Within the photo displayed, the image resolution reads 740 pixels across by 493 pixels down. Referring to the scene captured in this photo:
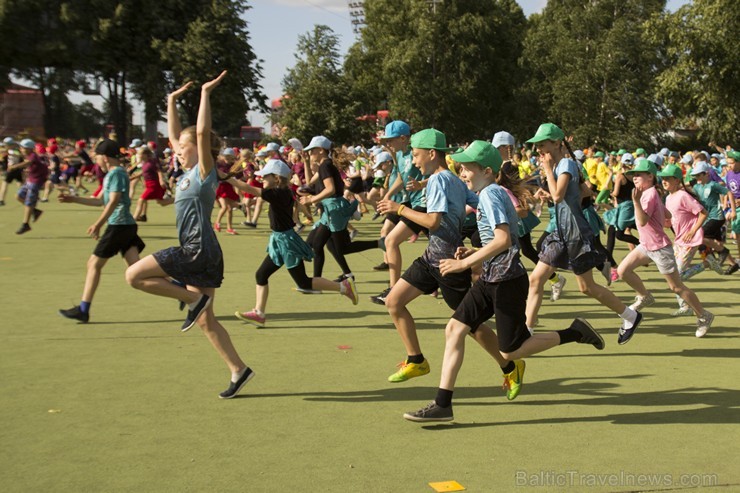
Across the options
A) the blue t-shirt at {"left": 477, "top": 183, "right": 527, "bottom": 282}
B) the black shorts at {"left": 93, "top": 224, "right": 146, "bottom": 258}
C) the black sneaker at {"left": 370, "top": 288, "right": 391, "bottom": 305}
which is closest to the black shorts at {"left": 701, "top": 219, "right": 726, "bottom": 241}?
the black sneaker at {"left": 370, "top": 288, "right": 391, "bottom": 305}

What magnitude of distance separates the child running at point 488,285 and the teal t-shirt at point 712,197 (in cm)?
869

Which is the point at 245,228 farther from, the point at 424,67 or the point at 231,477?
the point at 424,67

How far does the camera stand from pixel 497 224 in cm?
572

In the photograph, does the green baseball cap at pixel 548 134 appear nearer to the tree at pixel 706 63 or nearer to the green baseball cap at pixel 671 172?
the green baseball cap at pixel 671 172

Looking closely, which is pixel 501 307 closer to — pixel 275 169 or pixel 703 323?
pixel 275 169

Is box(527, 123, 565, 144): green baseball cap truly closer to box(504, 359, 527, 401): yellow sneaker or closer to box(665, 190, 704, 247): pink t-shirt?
box(504, 359, 527, 401): yellow sneaker

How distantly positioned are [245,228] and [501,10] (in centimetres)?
4649

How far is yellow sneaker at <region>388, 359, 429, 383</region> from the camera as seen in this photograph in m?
6.77

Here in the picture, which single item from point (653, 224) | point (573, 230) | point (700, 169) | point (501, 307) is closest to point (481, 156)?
point (501, 307)

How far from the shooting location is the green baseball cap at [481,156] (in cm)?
595

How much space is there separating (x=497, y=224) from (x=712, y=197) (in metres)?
9.25

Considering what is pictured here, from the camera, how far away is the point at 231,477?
15.9ft

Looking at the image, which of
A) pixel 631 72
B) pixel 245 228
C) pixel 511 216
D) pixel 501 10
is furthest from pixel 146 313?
pixel 501 10

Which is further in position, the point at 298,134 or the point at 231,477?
the point at 298,134
